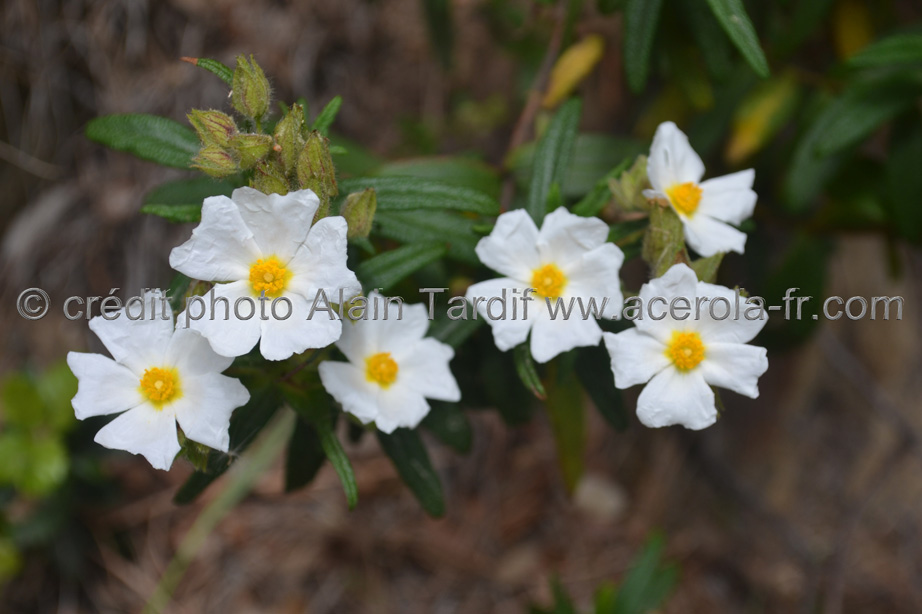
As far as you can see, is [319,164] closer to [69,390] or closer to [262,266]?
[262,266]

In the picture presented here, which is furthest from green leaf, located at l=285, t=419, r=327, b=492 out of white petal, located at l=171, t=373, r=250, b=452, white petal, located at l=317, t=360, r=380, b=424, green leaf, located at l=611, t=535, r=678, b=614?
green leaf, located at l=611, t=535, r=678, b=614

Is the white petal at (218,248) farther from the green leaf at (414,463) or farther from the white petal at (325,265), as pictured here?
the green leaf at (414,463)

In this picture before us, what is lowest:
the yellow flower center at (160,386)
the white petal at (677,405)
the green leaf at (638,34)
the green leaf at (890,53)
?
the yellow flower center at (160,386)

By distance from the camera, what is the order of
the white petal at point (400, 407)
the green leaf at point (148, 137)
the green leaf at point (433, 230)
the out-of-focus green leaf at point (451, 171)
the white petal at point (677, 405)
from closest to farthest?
Answer: the white petal at point (677, 405)
the white petal at point (400, 407)
the green leaf at point (148, 137)
the green leaf at point (433, 230)
the out-of-focus green leaf at point (451, 171)

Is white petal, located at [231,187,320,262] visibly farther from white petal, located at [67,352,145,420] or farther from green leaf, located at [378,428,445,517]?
green leaf, located at [378,428,445,517]

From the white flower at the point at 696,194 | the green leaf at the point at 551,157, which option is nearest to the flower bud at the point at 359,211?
the green leaf at the point at 551,157

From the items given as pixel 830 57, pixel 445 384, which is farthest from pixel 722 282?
pixel 445 384

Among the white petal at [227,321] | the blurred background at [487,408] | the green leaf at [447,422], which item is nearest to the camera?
the white petal at [227,321]

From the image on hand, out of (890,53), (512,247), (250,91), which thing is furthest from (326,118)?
(890,53)
